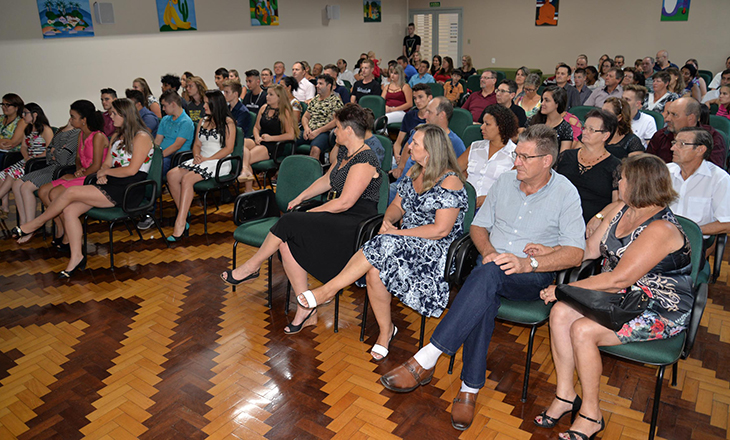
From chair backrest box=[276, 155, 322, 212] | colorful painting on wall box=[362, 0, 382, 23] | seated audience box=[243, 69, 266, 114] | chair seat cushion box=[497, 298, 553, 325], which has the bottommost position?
chair seat cushion box=[497, 298, 553, 325]

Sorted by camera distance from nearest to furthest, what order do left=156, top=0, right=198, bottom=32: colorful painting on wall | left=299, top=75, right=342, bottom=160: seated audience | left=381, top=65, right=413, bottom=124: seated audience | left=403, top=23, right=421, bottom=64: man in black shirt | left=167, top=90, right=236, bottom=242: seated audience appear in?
left=167, top=90, right=236, bottom=242: seated audience, left=299, top=75, right=342, bottom=160: seated audience, left=381, top=65, right=413, bottom=124: seated audience, left=156, top=0, right=198, bottom=32: colorful painting on wall, left=403, top=23, right=421, bottom=64: man in black shirt

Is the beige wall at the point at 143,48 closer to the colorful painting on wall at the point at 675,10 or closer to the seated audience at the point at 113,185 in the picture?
the seated audience at the point at 113,185

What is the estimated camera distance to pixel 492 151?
13.0ft

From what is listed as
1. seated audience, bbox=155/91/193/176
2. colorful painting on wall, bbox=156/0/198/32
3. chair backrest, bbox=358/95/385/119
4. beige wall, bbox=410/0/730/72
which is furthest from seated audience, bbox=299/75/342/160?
beige wall, bbox=410/0/730/72

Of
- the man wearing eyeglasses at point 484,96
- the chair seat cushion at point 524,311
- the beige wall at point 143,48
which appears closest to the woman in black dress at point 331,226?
the chair seat cushion at point 524,311

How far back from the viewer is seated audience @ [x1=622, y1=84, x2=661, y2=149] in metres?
4.89

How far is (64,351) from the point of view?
10.8 feet

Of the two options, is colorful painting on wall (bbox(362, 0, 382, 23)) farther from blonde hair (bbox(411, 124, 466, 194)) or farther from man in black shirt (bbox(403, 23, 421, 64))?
blonde hair (bbox(411, 124, 466, 194))

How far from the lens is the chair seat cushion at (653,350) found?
7.56ft

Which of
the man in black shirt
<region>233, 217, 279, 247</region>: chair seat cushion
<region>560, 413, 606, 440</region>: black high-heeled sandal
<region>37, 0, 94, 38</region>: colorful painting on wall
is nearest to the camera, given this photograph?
<region>560, 413, 606, 440</region>: black high-heeled sandal

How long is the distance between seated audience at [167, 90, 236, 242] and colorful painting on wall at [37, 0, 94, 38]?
4820 millimetres

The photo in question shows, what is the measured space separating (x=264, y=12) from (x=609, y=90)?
7.71m

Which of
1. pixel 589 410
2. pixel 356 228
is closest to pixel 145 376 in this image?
pixel 356 228

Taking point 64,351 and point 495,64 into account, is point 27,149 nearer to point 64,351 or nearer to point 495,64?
point 64,351
